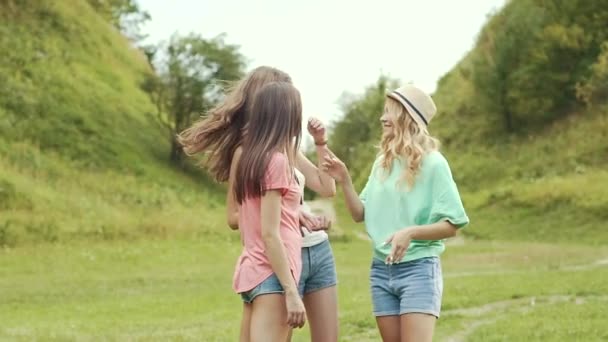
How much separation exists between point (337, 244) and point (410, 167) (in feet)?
95.5

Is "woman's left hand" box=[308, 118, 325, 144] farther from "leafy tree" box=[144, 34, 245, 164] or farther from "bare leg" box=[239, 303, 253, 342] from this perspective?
"leafy tree" box=[144, 34, 245, 164]

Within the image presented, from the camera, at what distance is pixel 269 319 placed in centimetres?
500

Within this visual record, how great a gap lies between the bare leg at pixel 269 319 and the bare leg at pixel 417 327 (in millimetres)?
790

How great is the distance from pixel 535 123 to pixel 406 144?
4696cm

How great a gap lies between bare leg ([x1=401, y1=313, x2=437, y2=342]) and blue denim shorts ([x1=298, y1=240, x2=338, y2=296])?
21.9 inches

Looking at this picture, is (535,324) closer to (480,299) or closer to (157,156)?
(480,299)

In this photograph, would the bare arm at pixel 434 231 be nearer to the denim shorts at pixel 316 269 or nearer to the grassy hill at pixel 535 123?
the denim shorts at pixel 316 269

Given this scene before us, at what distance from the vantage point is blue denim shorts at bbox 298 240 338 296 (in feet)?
18.9

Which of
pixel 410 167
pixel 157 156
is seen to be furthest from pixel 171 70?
pixel 410 167

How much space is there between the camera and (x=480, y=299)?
48.7 ft

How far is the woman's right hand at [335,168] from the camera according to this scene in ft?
18.8

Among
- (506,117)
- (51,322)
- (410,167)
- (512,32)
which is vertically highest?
(512,32)

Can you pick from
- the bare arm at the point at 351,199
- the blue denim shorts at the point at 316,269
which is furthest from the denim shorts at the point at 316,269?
the bare arm at the point at 351,199

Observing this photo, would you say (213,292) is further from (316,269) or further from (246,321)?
(246,321)
